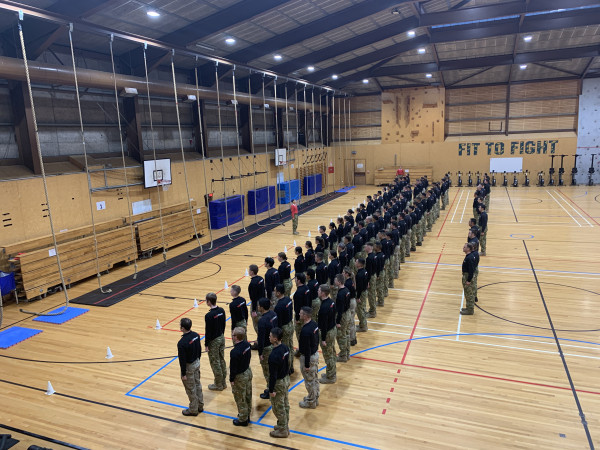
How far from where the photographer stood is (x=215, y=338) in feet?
23.0

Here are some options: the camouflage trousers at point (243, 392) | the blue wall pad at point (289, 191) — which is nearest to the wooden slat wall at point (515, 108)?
the blue wall pad at point (289, 191)

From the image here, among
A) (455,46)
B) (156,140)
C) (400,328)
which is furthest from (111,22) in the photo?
(455,46)

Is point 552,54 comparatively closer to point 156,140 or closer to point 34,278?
point 156,140

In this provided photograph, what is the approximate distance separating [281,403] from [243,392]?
0.60 metres

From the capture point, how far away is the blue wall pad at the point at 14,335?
9438 millimetres

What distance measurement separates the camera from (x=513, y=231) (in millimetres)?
18125

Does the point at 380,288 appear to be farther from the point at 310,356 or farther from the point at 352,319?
the point at 310,356

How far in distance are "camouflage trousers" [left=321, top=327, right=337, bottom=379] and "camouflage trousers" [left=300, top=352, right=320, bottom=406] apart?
64cm

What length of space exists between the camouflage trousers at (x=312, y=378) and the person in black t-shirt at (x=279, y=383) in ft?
2.10

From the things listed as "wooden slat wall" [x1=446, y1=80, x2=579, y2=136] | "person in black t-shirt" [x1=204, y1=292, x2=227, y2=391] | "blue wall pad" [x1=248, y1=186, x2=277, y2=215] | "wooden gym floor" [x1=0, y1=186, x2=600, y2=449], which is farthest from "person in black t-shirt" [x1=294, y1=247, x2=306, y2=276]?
"wooden slat wall" [x1=446, y1=80, x2=579, y2=136]

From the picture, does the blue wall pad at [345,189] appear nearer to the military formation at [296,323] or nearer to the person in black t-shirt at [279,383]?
the military formation at [296,323]

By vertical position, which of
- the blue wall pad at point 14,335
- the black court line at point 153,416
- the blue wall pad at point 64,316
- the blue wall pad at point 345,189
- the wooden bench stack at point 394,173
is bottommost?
the black court line at point 153,416

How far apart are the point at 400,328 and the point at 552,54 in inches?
928

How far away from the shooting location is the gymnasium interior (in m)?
6.57
